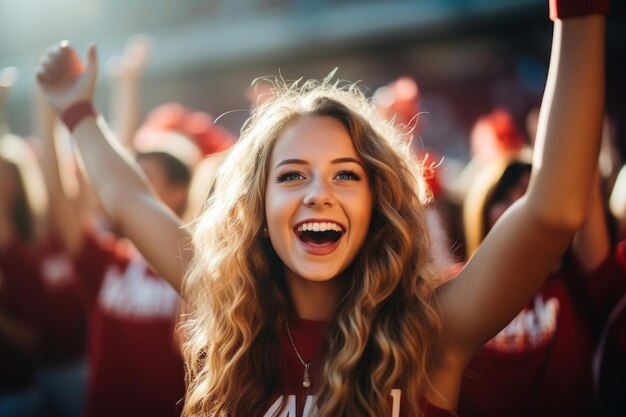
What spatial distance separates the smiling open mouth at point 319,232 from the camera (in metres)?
1.75

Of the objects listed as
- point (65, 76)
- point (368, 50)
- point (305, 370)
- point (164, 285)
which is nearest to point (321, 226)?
point (305, 370)

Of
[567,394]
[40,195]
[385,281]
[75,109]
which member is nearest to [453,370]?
[385,281]

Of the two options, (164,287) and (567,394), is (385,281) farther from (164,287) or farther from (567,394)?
(164,287)

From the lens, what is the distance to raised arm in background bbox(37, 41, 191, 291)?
2096 millimetres

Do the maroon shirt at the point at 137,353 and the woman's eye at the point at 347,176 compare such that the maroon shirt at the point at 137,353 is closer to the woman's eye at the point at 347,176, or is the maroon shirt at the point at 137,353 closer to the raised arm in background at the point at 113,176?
the raised arm in background at the point at 113,176

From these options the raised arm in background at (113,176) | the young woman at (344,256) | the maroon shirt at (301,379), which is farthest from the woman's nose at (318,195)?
the raised arm in background at (113,176)

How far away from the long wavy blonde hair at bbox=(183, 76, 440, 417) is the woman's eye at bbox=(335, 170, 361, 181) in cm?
5

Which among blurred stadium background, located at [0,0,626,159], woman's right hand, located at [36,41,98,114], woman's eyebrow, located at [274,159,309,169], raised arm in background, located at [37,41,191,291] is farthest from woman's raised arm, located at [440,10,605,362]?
blurred stadium background, located at [0,0,626,159]

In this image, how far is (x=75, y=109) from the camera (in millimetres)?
2186

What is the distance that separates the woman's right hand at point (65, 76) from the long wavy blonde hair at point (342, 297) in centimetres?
50

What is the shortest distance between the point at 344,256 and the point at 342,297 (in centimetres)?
13

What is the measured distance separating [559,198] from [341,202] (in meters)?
0.51

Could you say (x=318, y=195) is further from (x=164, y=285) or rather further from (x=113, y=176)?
(x=164, y=285)

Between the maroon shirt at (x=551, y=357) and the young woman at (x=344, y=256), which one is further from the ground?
the young woman at (x=344, y=256)
